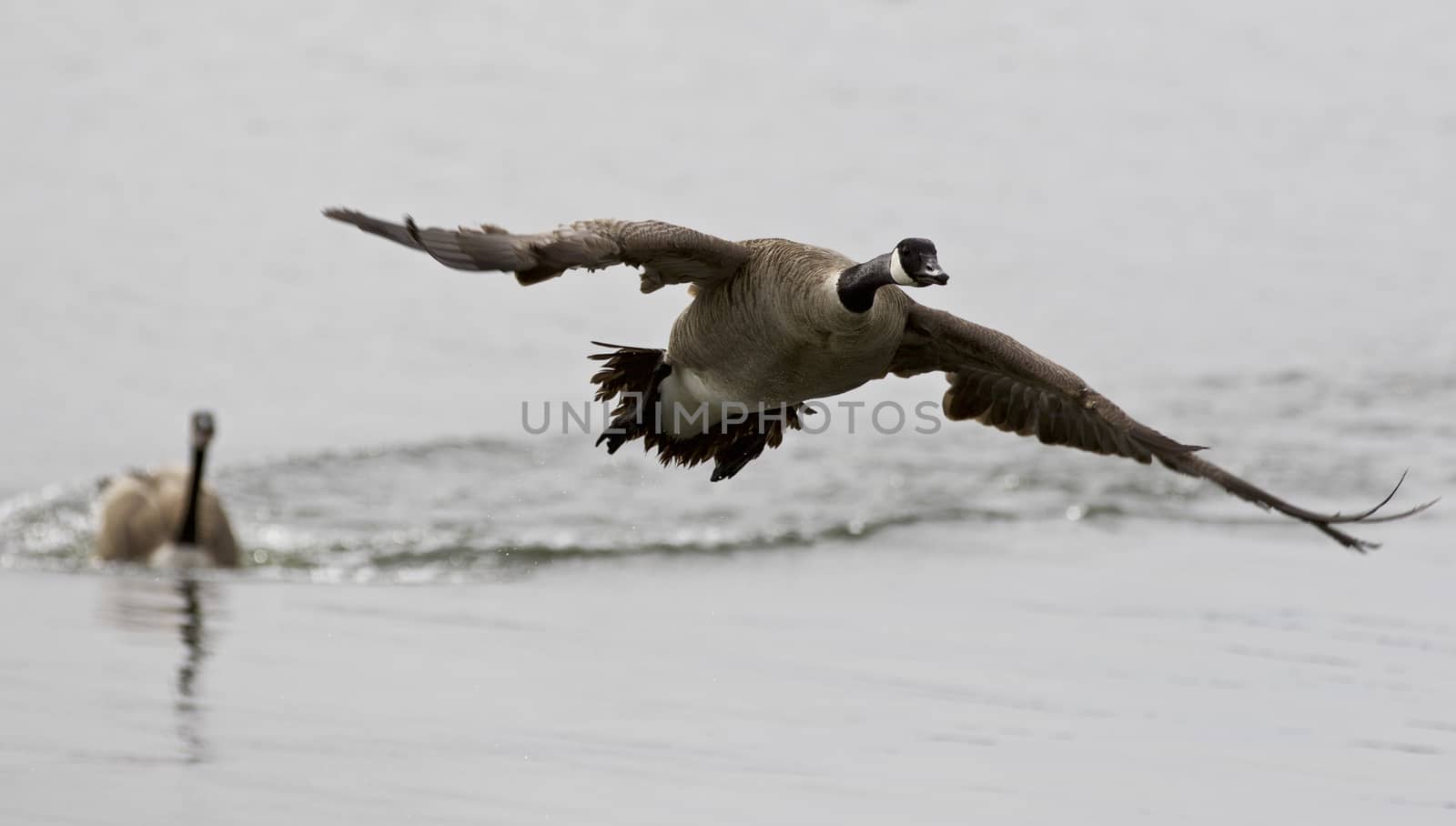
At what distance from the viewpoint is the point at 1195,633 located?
12.3 metres

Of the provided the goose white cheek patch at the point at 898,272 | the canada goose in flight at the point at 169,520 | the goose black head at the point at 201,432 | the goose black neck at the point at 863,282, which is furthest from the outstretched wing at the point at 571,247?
the goose black head at the point at 201,432

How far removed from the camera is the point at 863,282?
790 centimetres

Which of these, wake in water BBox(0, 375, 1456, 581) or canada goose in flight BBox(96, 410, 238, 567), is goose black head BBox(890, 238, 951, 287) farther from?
canada goose in flight BBox(96, 410, 238, 567)

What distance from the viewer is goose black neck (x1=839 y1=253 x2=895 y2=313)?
7820mm

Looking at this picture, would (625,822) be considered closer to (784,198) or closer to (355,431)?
(355,431)

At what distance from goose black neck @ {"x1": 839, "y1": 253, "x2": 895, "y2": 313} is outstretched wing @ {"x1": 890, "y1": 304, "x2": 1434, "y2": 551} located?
109 cm

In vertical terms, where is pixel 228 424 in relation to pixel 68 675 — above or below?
above

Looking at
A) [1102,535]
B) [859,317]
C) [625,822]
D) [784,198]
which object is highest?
[784,198]

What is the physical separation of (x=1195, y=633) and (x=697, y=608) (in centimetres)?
321

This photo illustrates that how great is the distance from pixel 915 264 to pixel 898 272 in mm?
103

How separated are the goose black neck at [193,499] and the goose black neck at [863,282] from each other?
27.6ft

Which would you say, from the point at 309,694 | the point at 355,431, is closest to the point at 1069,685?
the point at 309,694

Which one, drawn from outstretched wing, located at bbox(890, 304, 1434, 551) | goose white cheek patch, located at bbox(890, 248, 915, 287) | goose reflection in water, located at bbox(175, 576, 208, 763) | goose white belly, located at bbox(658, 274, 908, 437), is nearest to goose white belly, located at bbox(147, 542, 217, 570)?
goose reflection in water, located at bbox(175, 576, 208, 763)

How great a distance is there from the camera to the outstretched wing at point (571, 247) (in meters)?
6.83
